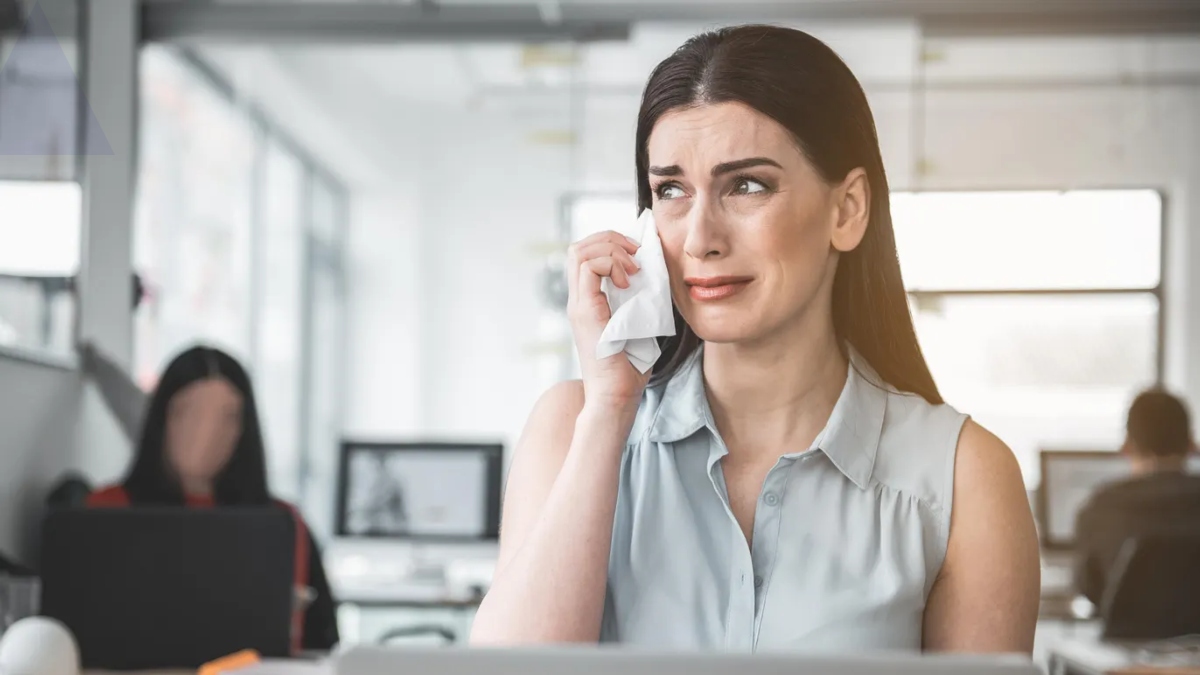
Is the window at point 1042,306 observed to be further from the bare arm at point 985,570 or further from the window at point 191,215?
the bare arm at point 985,570

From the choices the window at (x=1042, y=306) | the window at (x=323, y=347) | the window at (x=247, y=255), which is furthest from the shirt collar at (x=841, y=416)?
the window at (x=323, y=347)

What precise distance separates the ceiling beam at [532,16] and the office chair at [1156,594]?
1.64m

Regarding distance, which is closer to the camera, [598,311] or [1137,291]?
[598,311]

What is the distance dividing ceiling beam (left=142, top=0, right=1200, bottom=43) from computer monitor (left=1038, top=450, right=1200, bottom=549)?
4.81 feet

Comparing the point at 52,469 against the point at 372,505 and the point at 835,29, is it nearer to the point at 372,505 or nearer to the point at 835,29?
the point at 372,505

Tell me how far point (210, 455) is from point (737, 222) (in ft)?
7.44

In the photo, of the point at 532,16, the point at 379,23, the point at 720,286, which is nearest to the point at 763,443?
the point at 720,286

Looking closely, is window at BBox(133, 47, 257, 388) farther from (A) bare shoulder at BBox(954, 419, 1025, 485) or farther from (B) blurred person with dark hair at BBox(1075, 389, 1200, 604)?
(A) bare shoulder at BBox(954, 419, 1025, 485)

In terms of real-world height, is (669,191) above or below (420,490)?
above

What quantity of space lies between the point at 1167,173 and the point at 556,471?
4171mm

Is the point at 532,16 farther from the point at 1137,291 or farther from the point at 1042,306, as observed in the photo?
the point at 1137,291

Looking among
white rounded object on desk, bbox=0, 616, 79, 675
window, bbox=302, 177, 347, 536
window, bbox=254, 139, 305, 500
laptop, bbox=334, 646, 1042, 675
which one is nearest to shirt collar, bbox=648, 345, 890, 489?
laptop, bbox=334, 646, 1042, 675

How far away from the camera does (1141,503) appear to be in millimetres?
3840

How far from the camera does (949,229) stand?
4422 mm
